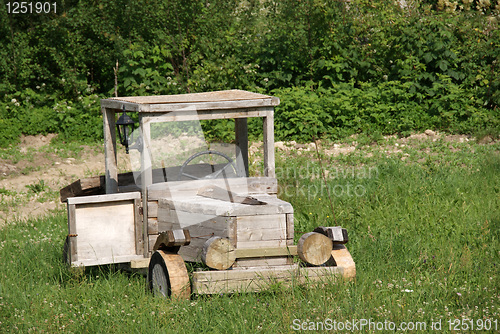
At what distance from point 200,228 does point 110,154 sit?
1.60m

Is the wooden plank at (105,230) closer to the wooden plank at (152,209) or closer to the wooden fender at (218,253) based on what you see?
the wooden plank at (152,209)

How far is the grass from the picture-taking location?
3.81m

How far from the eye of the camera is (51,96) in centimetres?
1209

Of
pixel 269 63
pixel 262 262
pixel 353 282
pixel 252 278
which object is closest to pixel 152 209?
pixel 262 262

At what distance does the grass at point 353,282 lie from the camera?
381 cm

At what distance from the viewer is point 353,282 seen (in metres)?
4.29

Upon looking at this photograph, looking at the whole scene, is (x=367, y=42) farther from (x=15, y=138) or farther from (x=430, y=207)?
(x=15, y=138)

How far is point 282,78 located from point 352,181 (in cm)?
478

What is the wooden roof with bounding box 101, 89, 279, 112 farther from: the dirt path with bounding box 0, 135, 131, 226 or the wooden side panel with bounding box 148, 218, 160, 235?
the dirt path with bounding box 0, 135, 131, 226

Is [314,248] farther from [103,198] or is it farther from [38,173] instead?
[38,173]

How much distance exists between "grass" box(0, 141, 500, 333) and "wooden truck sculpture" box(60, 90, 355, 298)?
0.15 m

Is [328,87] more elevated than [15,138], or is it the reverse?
[328,87]

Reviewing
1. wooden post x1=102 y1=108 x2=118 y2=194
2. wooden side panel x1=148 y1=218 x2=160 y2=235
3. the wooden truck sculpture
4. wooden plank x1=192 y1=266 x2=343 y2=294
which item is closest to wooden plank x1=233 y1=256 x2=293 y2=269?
the wooden truck sculpture

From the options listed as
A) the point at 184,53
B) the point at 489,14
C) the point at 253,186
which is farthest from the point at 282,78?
the point at 253,186
